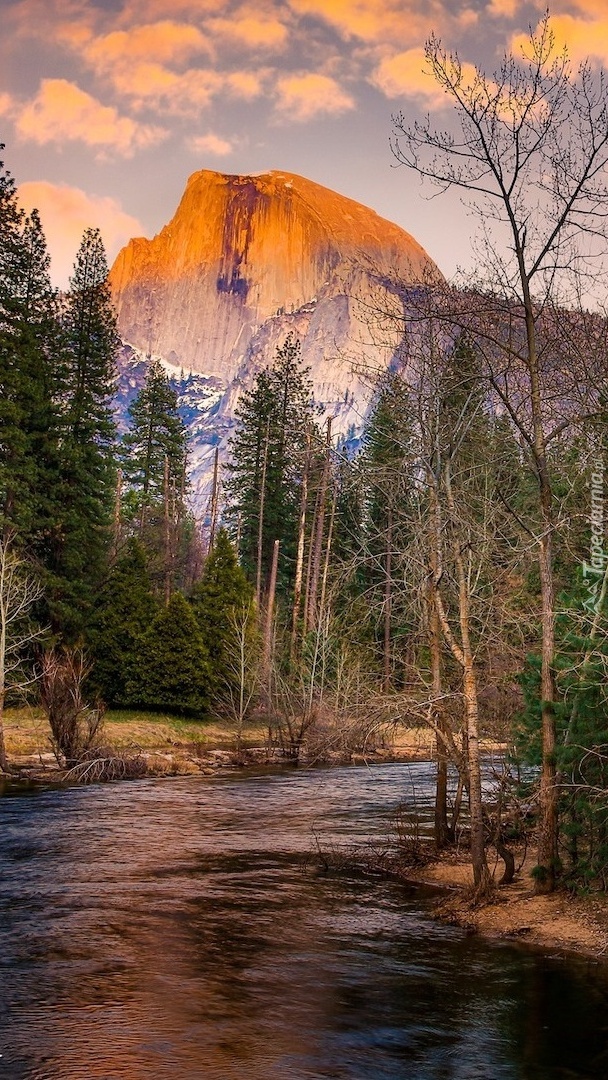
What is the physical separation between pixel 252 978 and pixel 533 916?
4145 millimetres

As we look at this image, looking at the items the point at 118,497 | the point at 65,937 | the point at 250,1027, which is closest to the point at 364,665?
the point at 65,937

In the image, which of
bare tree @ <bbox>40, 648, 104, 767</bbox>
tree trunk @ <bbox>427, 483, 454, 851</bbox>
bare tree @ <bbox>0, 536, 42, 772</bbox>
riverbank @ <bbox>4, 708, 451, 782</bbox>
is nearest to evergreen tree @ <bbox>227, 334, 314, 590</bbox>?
riverbank @ <bbox>4, 708, 451, 782</bbox>

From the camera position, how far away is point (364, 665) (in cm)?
3828

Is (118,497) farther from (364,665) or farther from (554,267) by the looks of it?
(554,267)

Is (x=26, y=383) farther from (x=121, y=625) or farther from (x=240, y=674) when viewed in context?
(x=240, y=674)

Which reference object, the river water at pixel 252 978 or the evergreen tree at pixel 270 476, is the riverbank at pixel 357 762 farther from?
the evergreen tree at pixel 270 476

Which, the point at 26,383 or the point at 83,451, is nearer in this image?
the point at 26,383

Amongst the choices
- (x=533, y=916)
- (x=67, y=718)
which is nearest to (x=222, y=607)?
(x=67, y=718)

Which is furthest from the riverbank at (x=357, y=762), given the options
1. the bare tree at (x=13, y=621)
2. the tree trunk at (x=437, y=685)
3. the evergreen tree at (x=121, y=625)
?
the evergreen tree at (x=121, y=625)

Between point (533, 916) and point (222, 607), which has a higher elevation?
point (222, 607)

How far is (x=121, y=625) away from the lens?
39.6 metres

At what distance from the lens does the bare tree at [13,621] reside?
92.4ft

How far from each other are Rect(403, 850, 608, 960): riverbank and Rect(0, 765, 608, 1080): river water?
37 cm

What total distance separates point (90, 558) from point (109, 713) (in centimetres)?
724
